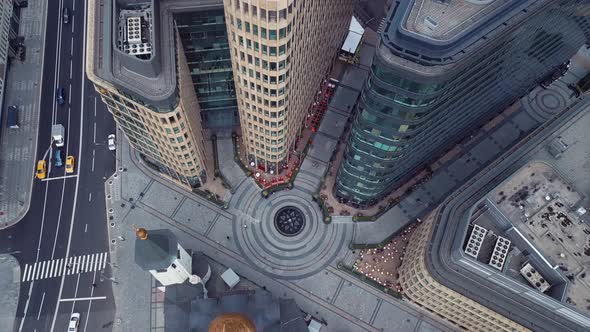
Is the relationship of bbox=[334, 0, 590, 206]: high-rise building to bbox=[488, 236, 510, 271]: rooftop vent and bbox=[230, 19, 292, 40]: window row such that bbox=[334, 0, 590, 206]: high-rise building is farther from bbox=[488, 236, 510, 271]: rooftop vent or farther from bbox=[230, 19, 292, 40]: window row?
bbox=[488, 236, 510, 271]: rooftop vent

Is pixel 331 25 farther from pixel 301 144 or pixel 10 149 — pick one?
pixel 10 149

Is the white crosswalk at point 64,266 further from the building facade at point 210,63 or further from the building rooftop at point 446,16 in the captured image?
the building rooftop at point 446,16

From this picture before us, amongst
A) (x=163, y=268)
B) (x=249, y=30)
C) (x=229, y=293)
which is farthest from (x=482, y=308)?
(x=249, y=30)

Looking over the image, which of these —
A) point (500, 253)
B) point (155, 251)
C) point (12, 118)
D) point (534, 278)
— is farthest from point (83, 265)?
point (534, 278)

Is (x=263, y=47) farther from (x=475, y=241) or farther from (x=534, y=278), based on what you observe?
(x=534, y=278)

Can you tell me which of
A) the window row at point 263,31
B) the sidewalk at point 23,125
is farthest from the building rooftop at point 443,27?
the sidewalk at point 23,125
